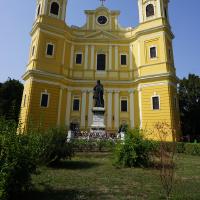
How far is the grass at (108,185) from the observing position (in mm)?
5910

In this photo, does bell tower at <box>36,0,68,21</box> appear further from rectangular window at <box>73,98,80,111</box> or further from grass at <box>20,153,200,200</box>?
grass at <box>20,153,200,200</box>

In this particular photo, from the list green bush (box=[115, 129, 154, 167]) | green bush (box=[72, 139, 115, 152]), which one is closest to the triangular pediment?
green bush (box=[72, 139, 115, 152])

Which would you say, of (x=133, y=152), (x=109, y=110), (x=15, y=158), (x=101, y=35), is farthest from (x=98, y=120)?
(x=15, y=158)

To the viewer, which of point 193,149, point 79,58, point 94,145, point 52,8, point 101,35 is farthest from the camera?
point 101,35

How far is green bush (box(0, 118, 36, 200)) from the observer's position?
4.54 meters

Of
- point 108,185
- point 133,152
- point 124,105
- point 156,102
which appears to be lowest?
point 108,185

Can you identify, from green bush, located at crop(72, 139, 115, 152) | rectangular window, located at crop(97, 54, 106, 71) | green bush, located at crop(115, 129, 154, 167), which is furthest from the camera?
rectangular window, located at crop(97, 54, 106, 71)

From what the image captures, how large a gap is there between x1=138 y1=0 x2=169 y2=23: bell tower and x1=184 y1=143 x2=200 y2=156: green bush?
16.2 m

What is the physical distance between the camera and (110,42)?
30.4 metres

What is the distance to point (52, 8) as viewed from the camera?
95.8 ft

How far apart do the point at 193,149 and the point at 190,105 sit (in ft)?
68.4

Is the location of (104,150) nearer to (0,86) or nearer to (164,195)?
(164,195)

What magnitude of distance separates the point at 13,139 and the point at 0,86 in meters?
34.1

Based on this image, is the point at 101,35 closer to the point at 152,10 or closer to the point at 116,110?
the point at 152,10
